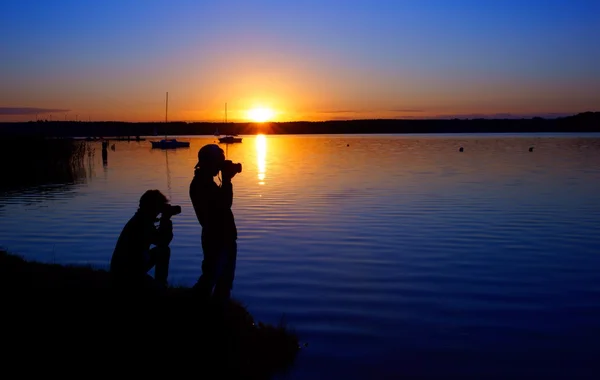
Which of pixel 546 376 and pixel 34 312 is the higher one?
pixel 34 312

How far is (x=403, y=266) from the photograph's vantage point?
15.6 metres

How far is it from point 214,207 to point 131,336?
2067mm

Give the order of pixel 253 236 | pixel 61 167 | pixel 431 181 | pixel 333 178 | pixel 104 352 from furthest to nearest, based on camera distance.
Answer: pixel 61 167
pixel 333 178
pixel 431 181
pixel 253 236
pixel 104 352

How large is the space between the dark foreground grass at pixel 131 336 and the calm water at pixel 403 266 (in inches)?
30.4

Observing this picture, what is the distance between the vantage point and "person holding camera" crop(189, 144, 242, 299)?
29.6 ft

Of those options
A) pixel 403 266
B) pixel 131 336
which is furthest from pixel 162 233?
pixel 403 266

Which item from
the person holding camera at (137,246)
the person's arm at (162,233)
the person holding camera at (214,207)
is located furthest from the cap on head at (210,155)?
the person's arm at (162,233)

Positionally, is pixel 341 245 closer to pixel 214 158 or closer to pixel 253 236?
pixel 253 236

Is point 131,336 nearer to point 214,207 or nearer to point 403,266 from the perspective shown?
point 214,207

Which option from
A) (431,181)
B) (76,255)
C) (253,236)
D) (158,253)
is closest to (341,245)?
(253,236)

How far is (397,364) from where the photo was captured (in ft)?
31.2

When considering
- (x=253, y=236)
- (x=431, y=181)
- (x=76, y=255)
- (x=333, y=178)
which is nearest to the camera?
(x=76, y=255)

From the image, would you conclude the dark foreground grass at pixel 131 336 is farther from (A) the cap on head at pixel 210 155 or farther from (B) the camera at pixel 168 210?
(A) the cap on head at pixel 210 155

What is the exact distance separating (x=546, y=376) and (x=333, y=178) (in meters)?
35.3
